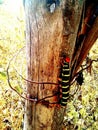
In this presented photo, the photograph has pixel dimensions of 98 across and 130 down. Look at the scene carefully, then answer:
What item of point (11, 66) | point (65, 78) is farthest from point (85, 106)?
point (65, 78)

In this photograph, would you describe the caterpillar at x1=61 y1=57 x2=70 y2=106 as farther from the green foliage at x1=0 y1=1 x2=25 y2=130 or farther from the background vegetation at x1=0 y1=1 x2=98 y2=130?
the background vegetation at x1=0 y1=1 x2=98 y2=130

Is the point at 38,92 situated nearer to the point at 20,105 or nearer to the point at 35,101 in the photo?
the point at 35,101

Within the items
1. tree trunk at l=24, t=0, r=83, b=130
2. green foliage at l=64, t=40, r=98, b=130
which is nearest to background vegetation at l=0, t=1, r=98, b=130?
green foliage at l=64, t=40, r=98, b=130

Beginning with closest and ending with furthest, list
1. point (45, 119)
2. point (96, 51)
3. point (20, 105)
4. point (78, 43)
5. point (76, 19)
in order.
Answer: point (76, 19), point (78, 43), point (45, 119), point (20, 105), point (96, 51)

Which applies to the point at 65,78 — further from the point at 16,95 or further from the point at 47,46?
the point at 16,95

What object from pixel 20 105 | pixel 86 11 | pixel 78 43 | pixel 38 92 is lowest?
pixel 20 105

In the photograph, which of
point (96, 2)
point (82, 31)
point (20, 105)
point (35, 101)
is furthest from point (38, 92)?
point (20, 105)
